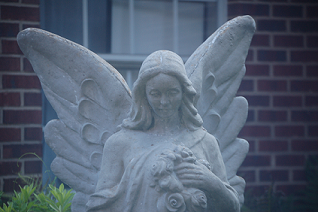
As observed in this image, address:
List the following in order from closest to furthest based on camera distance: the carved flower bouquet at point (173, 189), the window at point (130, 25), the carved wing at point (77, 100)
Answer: the carved flower bouquet at point (173, 189) < the carved wing at point (77, 100) < the window at point (130, 25)

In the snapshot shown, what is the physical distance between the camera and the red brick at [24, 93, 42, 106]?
2.89m

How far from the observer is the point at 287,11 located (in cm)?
324

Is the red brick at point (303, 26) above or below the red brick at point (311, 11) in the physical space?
below

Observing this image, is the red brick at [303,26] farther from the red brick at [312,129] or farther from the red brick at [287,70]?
the red brick at [312,129]

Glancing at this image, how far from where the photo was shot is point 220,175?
6.14 ft

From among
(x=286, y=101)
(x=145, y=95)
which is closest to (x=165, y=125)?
(x=145, y=95)

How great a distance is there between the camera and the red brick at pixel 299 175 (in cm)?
327

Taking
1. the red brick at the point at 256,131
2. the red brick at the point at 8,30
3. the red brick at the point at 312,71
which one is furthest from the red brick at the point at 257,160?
the red brick at the point at 8,30

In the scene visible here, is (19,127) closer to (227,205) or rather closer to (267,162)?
(227,205)

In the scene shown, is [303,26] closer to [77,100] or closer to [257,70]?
[257,70]

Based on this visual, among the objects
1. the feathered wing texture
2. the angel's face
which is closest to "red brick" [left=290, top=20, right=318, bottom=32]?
the feathered wing texture

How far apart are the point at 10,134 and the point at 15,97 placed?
0.34 meters

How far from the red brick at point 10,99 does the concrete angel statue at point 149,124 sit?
0.87 meters

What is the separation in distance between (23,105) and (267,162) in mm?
2442
